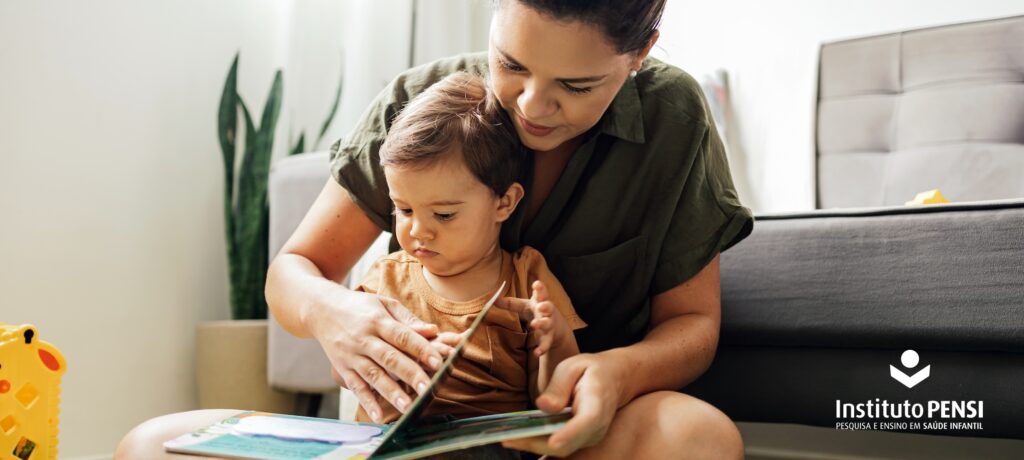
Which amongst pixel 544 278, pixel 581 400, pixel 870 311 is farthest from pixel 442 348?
pixel 870 311

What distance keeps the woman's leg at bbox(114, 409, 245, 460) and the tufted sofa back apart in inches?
65.6

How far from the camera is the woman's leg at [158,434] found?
0.75 m

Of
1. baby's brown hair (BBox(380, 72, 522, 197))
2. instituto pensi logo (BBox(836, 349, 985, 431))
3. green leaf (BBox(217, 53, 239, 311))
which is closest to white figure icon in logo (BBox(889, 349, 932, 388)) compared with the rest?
instituto pensi logo (BBox(836, 349, 985, 431))

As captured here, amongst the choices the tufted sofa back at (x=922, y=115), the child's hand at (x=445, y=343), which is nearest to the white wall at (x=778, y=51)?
the tufted sofa back at (x=922, y=115)

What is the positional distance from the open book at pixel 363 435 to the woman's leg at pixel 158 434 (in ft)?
0.07

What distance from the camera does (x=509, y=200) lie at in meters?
0.95

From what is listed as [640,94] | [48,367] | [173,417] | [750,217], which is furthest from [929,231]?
[48,367]

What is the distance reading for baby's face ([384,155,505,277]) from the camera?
89 cm

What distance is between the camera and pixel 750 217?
98cm

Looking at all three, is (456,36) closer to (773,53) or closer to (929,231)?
(773,53)

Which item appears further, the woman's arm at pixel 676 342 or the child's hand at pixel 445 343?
the woman's arm at pixel 676 342

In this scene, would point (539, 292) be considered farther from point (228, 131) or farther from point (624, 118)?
point (228, 131)

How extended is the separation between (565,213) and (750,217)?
215 millimetres

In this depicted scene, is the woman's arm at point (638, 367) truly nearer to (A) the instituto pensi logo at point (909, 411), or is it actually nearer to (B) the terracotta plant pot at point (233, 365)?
(A) the instituto pensi logo at point (909, 411)
